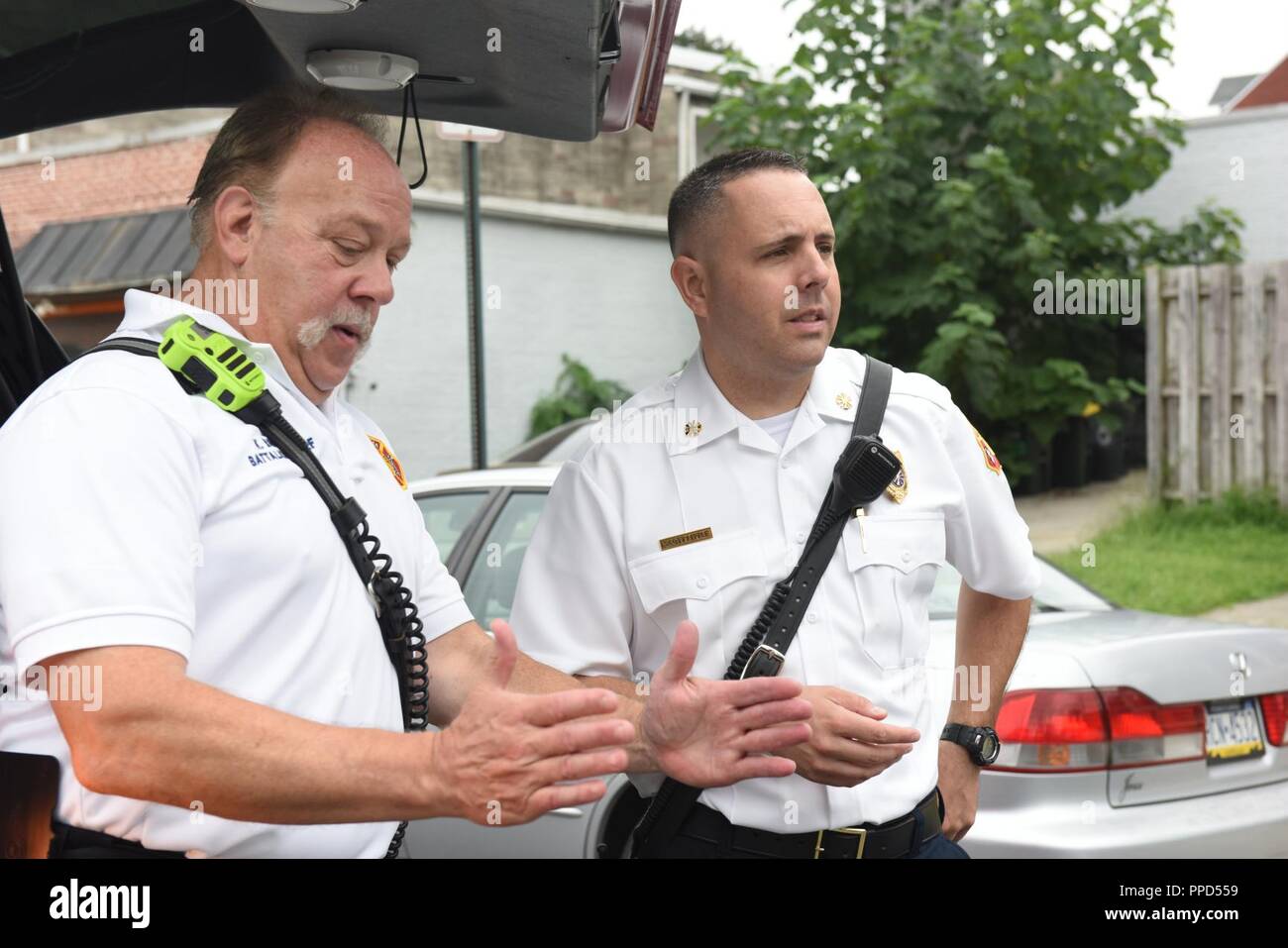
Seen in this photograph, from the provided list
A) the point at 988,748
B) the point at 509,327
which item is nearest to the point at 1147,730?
the point at 988,748

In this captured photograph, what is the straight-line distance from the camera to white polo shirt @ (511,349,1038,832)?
2637 mm

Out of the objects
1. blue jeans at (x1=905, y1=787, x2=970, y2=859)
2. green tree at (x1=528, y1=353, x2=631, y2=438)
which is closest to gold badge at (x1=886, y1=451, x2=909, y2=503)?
blue jeans at (x1=905, y1=787, x2=970, y2=859)

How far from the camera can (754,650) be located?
8.47 feet

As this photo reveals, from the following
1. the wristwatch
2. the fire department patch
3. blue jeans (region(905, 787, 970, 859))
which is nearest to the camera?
the fire department patch

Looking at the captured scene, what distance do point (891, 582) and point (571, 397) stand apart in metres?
15.4

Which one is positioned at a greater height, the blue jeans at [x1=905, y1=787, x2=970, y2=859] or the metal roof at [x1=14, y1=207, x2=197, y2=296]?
the metal roof at [x1=14, y1=207, x2=197, y2=296]

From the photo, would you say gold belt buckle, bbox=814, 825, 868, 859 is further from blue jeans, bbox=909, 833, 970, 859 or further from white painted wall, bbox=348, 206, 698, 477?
white painted wall, bbox=348, 206, 698, 477

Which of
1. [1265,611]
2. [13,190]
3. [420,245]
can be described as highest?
[13,190]

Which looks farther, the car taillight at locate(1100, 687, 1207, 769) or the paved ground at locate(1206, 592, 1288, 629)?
the paved ground at locate(1206, 592, 1288, 629)

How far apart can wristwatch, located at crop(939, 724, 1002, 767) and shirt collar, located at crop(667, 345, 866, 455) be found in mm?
781
